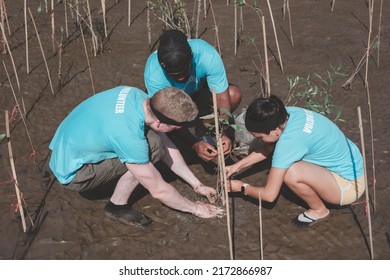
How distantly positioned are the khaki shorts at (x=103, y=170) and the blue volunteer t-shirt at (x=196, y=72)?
48 cm

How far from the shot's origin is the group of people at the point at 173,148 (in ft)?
8.86

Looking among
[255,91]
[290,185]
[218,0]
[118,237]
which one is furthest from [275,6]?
[118,237]

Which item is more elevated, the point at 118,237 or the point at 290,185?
the point at 290,185

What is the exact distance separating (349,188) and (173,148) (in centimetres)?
117

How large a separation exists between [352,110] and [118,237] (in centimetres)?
230

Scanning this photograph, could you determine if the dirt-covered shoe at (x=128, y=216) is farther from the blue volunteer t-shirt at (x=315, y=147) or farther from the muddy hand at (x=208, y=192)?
the blue volunteer t-shirt at (x=315, y=147)

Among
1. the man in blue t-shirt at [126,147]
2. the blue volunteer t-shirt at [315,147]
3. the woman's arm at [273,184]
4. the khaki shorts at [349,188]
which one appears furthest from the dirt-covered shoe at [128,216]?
the khaki shorts at [349,188]

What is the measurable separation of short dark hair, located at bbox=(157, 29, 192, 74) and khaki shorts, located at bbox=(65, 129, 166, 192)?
1.43 feet

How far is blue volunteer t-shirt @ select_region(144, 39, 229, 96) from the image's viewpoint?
337 cm

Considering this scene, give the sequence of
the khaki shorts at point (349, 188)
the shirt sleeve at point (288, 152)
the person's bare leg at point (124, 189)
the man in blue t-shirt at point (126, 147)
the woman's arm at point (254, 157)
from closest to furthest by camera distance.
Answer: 1. the man in blue t-shirt at point (126, 147)
2. the shirt sleeve at point (288, 152)
3. the khaki shorts at point (349, 188)
4. the person's bare leg at point (124, 189)
5. the woman's arm at point (254, 157)

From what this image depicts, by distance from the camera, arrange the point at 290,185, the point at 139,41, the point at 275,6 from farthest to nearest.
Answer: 1. the point at 275,6
2. the point at 139,41
3. the point at 290,185

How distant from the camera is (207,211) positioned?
3193mm

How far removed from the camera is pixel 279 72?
15.4ft

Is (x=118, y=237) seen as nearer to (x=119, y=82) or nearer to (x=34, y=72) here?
(x=119, y=82)
